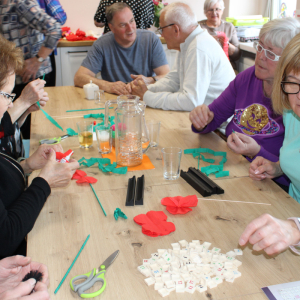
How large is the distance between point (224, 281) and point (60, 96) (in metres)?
2.28

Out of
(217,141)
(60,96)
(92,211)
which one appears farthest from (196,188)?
(60,96)

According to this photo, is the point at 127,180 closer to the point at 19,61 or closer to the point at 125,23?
the point at 19,61

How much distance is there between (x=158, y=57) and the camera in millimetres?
3406

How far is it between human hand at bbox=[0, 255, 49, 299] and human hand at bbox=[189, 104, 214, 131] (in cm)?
123

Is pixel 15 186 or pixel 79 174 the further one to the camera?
pixel 79 174

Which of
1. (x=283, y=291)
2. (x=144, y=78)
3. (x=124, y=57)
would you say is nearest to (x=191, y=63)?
(x=144, y=78)

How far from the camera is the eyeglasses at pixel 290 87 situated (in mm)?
1112

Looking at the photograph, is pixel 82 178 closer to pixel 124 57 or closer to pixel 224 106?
pixel 224 106

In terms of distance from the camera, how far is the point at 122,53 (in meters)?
3.31

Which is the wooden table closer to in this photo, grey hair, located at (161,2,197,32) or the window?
grey hair, located at (161,2,197,32)

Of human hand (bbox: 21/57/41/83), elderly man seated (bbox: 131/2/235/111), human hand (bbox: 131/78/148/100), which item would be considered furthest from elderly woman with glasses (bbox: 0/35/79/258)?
human hand (bbox: 21/57/41/83)

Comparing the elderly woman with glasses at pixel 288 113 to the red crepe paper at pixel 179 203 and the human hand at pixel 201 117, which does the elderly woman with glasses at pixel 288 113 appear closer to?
the red crepe paper at pixel 179 203

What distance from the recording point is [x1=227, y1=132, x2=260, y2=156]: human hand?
5.22ft

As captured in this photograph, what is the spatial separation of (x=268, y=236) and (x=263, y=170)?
548mm
